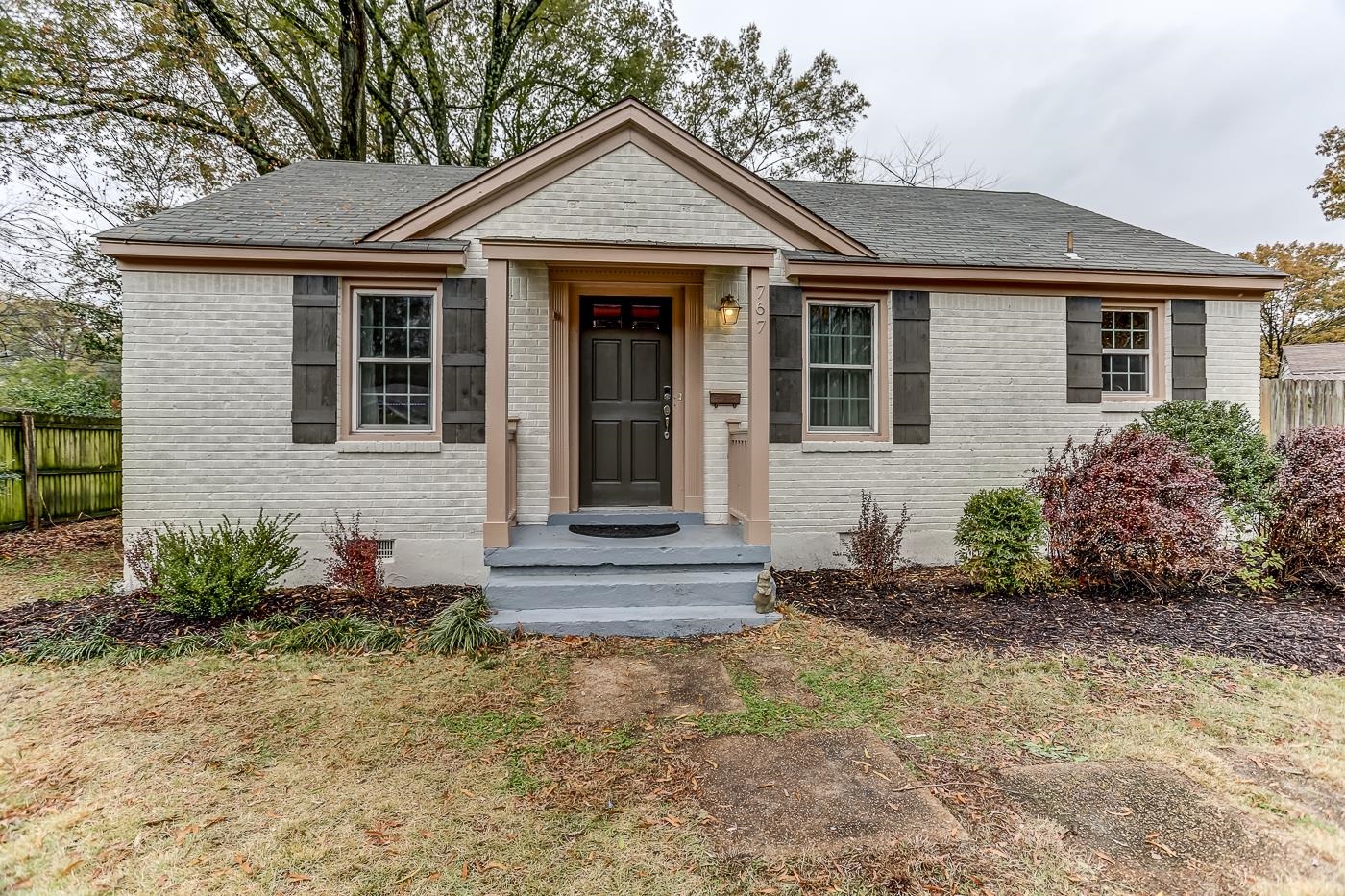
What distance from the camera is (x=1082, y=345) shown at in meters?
6.47

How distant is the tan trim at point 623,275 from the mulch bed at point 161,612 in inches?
129

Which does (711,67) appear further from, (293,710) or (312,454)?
(293,710)

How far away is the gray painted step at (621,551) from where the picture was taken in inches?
194

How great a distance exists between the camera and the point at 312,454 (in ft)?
18.5

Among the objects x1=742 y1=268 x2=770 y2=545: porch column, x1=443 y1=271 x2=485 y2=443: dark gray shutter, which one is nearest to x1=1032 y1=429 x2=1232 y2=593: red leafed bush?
x1=742 y1=268 x2=770 y2=545: porch column

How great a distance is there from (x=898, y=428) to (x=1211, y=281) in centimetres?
385

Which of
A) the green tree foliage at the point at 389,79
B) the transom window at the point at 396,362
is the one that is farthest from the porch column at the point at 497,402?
the green tree foliage at the point at 389,79

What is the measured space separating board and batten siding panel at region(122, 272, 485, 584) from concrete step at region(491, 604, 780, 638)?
58.5 inches

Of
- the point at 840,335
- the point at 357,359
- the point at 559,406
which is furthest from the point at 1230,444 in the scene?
the point at 357,359

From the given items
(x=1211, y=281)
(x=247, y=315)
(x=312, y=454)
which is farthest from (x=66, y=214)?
(x=1211, y=281)

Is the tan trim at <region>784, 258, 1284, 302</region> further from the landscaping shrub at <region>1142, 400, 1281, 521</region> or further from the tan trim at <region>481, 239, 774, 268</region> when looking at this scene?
the landscaping shrub at <region>1142, 400, 1281, 521</region>

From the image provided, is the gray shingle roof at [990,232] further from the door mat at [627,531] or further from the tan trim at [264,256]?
the tan trim at [264,256]

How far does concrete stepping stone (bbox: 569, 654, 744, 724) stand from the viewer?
3387 millimetres

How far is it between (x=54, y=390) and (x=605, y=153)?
34.7 feet
